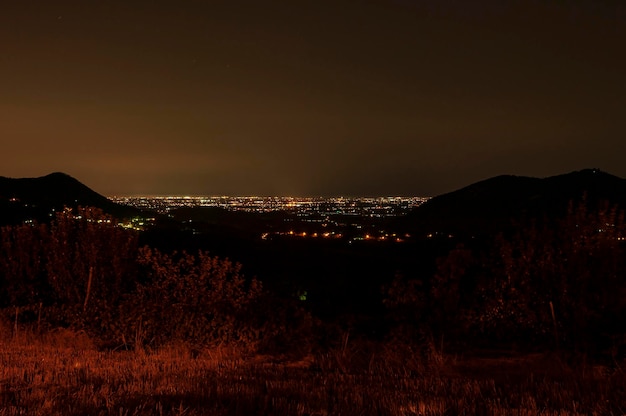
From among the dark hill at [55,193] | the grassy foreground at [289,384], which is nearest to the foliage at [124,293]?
the grassy foreground at [289,384]

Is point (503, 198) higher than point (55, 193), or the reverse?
point (503, 198)

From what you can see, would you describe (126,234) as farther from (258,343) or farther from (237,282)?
(258,343)

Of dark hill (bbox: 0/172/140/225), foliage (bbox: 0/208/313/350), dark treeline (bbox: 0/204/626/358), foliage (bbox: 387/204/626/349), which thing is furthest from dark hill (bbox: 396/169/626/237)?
foliage (bbox: 0/208/313/350)

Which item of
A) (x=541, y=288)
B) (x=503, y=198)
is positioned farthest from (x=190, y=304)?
(x=503, y=198)

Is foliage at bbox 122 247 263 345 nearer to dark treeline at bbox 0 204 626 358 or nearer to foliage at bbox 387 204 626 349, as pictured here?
dark treeline at bbox 0 204 626 358

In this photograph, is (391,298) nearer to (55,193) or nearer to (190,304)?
(190,304)

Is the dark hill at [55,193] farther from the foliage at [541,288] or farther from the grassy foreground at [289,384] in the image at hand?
the grassy foreground at [289,384]
